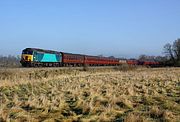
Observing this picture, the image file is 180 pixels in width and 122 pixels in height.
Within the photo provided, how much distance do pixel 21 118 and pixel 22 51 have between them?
42461mm

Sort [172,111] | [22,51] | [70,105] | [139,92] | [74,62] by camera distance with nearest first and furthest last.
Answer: [172,111] < [70,105] < [139,92] < [22,51] < [74,62]

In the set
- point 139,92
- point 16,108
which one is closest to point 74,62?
point 139,92

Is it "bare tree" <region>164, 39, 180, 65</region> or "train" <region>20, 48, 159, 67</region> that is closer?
"train" <region>20, 48, 159, 67</region>

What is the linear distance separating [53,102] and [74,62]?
52.0 meters

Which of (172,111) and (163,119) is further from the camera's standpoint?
(172,111)

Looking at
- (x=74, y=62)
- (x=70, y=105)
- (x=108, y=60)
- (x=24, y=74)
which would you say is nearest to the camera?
(x=70, y=105)

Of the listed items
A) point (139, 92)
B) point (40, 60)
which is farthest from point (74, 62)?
point (139, 92)

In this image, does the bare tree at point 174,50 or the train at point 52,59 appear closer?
the train at point 52,59

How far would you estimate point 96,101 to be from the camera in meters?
13.9

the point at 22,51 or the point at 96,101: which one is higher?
the point at 22,51

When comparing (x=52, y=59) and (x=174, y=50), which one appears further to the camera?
(x=174, y=50)

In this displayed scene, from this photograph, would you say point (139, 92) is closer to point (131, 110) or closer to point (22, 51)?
point (131, 110)

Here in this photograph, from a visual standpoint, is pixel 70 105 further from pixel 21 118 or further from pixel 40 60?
pixel 40 60

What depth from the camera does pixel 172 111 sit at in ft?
39.2
